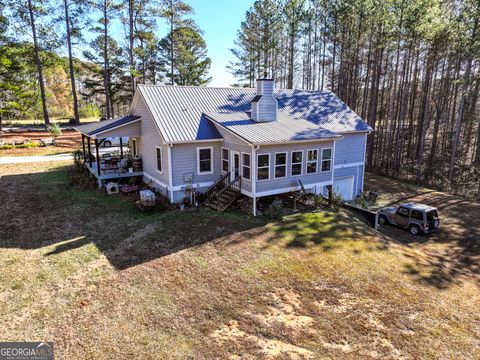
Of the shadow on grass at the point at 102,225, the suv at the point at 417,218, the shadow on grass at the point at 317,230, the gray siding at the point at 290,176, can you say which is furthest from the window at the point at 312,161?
the suv at the point at 417,218

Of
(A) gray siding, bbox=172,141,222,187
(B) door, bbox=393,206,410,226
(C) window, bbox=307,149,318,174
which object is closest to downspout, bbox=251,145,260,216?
(A) gray siding, bbox=172,141,222,187

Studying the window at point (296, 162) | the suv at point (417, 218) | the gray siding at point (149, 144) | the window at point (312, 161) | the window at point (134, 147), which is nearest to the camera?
the window at point (296, 162)

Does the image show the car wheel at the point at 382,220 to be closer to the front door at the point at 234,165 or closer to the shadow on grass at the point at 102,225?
the shadow on grass at the point at 102,225

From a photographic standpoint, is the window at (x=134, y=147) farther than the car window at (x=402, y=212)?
Yes

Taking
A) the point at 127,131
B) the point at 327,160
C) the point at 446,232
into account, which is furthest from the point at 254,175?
the point at 446,232

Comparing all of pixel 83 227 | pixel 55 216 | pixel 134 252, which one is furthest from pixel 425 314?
pixel 55 216

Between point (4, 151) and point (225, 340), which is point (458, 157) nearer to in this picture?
point (225, 340)
